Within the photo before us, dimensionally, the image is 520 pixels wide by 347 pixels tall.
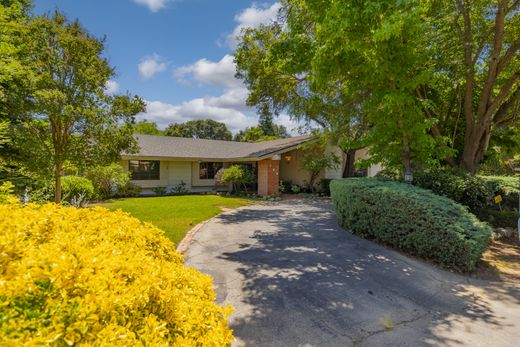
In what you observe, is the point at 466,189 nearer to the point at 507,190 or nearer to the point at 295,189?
the point at 507,190

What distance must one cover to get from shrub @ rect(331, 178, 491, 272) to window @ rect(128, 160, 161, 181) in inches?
608

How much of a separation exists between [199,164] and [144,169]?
4082mm

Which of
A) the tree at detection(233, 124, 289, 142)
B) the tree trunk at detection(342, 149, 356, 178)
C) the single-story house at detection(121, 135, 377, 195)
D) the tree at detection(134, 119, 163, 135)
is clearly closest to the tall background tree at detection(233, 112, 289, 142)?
the tree at detection(233, 124, 289, 142)

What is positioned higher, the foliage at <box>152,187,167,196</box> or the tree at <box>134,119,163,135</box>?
the tree at <box>134,119,163,135</box>

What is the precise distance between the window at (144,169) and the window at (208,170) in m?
3.27

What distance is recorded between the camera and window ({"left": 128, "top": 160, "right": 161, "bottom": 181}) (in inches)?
741

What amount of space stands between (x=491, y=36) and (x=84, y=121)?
13162 mm

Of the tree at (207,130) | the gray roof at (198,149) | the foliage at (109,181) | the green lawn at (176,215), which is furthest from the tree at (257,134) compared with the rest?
the green lawn at (176,215)

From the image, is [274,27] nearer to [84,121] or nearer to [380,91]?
[380,91]

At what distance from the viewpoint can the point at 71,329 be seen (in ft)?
4.29

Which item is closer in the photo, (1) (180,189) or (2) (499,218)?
(2) (499,218)

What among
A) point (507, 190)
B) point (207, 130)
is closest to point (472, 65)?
point (507, 190)

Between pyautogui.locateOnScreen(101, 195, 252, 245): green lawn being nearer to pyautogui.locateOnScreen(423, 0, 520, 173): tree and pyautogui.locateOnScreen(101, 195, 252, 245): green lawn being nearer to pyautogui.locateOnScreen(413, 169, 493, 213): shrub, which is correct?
pyautogui.locateOnScreen(413, 169, 493, 213): shrub

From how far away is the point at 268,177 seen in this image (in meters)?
18.8
